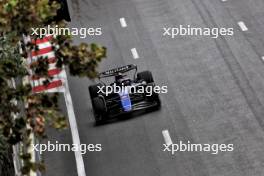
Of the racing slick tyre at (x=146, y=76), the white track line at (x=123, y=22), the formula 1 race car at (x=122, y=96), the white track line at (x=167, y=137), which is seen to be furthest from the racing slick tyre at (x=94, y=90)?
the white track line at (x=123, y=22)

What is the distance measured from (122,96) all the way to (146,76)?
987 millimetres

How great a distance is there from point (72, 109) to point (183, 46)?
4184 mm

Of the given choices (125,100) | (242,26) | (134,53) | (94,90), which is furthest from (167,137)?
(242,26)

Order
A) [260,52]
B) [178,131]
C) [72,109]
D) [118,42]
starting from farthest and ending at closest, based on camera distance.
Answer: [118,42], [260,52], [72,109], [178,131]

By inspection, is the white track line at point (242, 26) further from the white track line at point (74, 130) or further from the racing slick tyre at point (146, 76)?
the white track line at point (74, 130)

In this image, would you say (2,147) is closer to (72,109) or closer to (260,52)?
(72,109)

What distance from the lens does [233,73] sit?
17.7 m

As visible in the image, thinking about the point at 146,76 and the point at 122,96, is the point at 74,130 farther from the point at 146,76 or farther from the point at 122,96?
the point at 146,76

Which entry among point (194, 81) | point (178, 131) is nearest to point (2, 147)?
point (178, 131)

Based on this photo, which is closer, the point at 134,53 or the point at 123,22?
the point at 134,53

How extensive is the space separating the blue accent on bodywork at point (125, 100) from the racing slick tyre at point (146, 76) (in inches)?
29.5

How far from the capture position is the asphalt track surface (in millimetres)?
15133

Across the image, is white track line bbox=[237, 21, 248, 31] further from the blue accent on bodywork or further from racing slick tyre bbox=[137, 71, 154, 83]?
the blue accent on bodywork

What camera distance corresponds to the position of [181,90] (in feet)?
57.1
